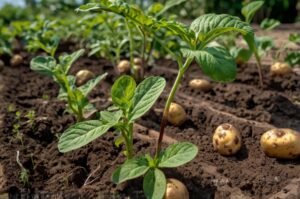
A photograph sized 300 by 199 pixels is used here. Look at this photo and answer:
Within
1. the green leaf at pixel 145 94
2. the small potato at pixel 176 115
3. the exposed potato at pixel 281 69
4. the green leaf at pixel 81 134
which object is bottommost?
the exposed potato at pixel 281 69

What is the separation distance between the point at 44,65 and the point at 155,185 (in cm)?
108

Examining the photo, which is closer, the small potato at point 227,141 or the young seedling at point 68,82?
the small potato at point 227,141

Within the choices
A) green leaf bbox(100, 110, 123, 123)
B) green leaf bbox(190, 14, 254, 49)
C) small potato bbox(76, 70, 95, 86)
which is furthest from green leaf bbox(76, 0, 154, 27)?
small potato bbox(76, 70, 95, 86)

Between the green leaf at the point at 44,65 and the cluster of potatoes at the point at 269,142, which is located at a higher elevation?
the green leaf at the point at 44,65

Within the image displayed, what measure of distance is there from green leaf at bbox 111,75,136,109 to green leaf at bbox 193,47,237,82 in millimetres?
308

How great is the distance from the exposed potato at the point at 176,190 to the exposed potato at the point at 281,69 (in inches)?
65.9

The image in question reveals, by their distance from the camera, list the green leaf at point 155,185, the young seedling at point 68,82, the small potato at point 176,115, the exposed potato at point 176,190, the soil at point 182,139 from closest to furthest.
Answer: the green leaf at point 155,185
the exposed potato at point 176,190
the soil at point 182,139
the young seedling at point 68,82
the small potato at point 176,115

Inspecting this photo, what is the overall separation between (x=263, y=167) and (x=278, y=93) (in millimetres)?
1028

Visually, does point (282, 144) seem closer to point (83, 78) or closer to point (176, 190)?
point (176, 190)

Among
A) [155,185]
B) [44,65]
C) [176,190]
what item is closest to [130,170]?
[155,185]

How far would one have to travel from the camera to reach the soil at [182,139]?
2.10 metres

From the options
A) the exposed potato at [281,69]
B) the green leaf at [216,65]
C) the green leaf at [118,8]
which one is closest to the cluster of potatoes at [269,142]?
the green leaf at [216,65]

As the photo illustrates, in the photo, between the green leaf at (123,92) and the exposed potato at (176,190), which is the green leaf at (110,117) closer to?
the green leaf at (123,92)

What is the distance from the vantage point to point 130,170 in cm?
188
